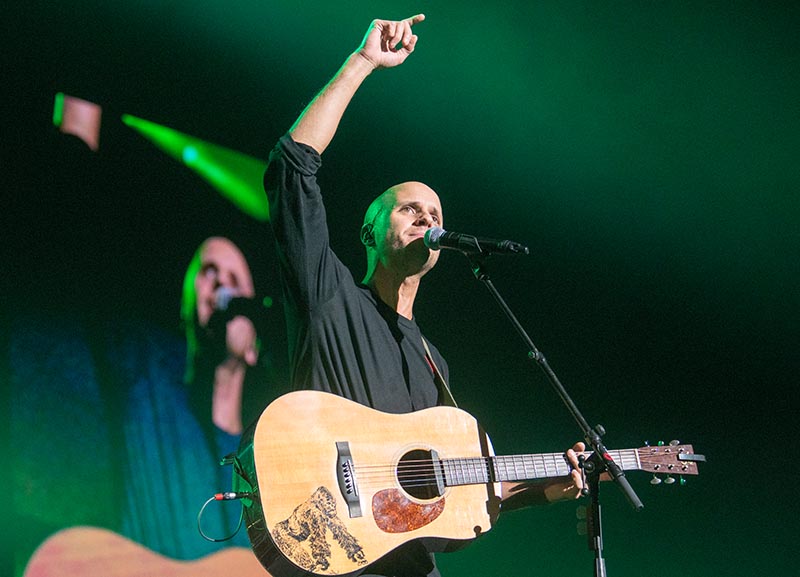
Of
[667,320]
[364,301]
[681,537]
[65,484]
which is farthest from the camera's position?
[667,320]

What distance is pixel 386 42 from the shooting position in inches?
98.3

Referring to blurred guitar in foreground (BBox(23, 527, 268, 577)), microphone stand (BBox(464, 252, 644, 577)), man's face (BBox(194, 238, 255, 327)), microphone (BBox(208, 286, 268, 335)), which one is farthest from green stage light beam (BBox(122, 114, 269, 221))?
microphone stand (BBox(464, 252, 644, 577))

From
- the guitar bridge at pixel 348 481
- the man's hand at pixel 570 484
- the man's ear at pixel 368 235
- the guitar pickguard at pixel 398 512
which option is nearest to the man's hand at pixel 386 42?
the man's ear at pixel 368 235

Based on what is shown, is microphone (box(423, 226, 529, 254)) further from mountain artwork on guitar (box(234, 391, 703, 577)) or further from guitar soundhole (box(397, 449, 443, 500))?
guitar soundhole (box(397, 449, 443, 500))

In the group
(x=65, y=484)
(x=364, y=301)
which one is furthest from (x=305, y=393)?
(x=65, y=484)

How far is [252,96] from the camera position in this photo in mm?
3994

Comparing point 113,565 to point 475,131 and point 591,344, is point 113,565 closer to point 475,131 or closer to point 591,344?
point 591,344

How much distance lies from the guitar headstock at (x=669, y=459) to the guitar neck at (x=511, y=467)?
54 mm

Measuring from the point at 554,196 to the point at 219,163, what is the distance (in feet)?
6.50

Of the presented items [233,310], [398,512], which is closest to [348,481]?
[398,512]

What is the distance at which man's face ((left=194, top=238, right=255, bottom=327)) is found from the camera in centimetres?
376

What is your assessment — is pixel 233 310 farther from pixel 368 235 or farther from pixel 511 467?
pixel 511 467

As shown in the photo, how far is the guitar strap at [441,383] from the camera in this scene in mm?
2691

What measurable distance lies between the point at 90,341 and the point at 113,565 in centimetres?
101
